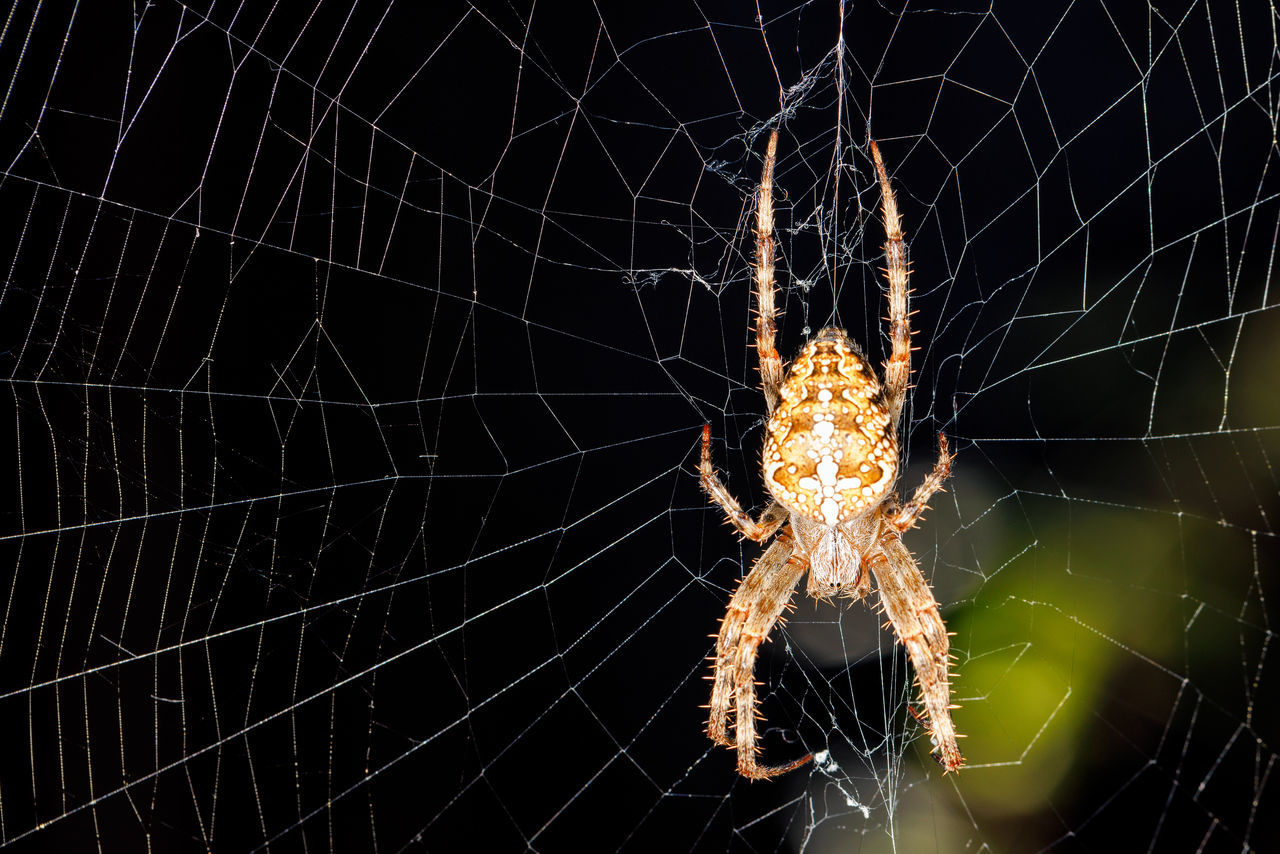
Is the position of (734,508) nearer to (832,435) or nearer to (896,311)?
(832,435)

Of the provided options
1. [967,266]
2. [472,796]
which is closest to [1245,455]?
[967,266]

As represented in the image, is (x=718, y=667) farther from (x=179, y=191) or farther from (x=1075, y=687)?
(x=179, y=191)

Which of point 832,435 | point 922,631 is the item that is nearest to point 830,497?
point 832,435

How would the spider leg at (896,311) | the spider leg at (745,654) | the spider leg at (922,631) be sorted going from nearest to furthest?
the spider leg at (896,311) → the spider leg at (922,631) → the spider leg at (745,654)

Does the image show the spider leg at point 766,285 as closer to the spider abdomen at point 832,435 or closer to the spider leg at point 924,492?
the spider abdomen at point 832,435

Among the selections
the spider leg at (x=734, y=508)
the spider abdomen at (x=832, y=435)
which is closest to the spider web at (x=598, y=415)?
the spider leg at (x=734, y=508)

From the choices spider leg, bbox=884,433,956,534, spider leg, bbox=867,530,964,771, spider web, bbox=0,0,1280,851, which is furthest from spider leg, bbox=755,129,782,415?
spider leg, bbox=867,530,964,771
